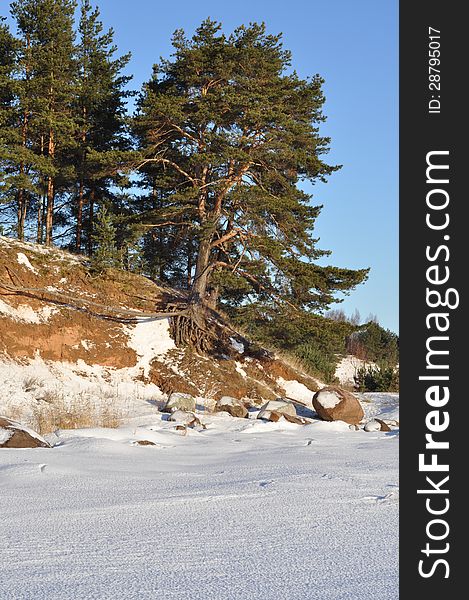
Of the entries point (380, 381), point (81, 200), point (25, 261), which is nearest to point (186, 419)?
point (25, 261)

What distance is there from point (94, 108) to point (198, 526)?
23358mm

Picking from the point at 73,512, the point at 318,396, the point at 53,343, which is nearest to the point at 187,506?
the point at 73,512

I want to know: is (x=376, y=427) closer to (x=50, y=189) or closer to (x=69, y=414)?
(x=69, y=414)

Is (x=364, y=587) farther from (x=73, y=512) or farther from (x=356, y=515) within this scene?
(x=73, y=512)

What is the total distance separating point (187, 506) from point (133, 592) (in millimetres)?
1712

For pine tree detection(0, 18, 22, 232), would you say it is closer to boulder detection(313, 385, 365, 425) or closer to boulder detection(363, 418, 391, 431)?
boulder detection(313, 385, 365, 425)

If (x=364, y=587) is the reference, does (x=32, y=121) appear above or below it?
above

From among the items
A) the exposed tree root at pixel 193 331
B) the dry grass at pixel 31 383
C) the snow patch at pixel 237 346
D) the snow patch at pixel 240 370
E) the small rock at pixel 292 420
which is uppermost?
the exposed tree root at pixel 193 331

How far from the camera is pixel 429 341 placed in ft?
11.3

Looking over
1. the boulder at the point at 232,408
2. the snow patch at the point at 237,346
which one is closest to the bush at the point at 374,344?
the snow patch at the point at 237,346

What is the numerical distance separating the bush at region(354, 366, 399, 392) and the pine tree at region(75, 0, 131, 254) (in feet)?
36.9

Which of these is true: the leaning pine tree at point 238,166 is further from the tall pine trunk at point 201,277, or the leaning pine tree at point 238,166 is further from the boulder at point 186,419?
the boulder at point 186,419

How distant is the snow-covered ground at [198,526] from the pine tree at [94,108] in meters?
17.8

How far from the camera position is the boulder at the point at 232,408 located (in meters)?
14.9
